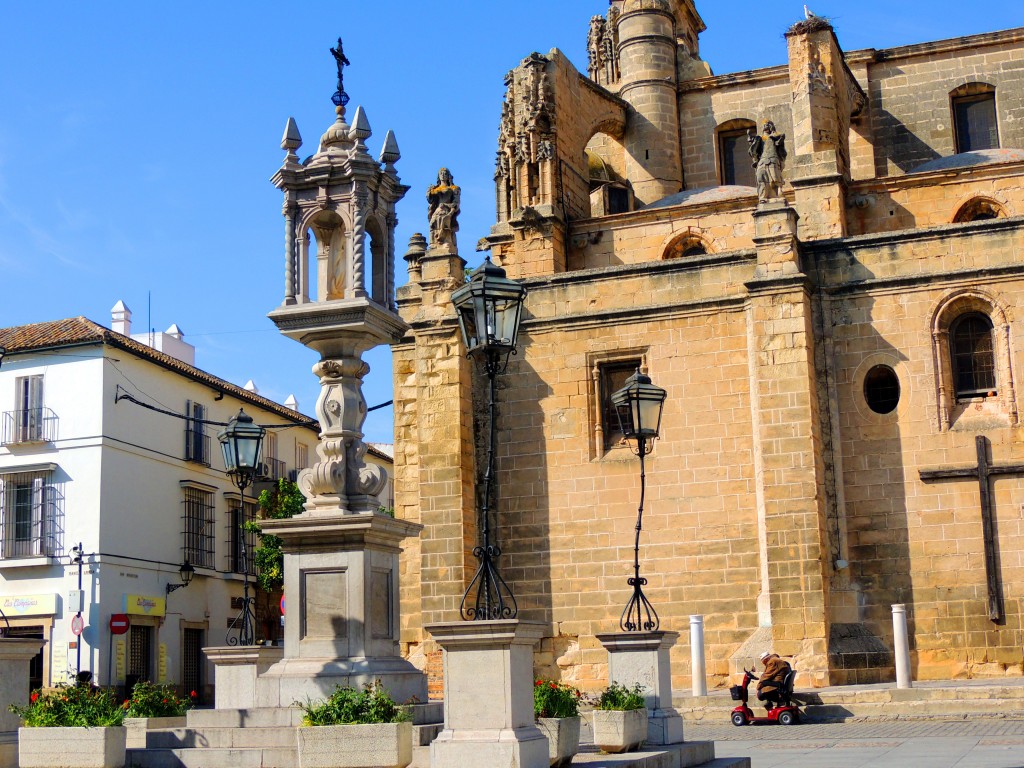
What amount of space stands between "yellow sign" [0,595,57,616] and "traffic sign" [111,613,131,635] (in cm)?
133

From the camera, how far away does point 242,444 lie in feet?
53.2

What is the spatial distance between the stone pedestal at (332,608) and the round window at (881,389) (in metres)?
12.0

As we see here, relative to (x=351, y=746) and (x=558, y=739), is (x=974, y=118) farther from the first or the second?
(x=351, y=746)

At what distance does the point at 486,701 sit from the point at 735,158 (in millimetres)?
23224

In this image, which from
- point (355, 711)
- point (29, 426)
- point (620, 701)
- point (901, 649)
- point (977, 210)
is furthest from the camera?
→ point (29, 426)

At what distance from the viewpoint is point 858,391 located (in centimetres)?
2034

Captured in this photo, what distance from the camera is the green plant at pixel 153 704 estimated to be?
1178 cm

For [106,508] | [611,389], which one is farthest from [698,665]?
[106,508]

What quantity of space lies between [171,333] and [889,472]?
2591 cm

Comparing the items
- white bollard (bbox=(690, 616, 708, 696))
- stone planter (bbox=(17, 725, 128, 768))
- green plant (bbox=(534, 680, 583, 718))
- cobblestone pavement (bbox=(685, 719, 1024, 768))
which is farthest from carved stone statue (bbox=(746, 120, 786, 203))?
stone planter (bbox=(17, 725, 128, 768))

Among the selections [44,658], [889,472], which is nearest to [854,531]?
[889,472]

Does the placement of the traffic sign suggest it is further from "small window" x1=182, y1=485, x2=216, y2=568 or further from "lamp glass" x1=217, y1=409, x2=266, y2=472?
"lamp glass" x1=217, y1=409, x2=266, y2=472

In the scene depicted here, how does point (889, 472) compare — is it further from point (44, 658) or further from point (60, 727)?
point (44, 658)

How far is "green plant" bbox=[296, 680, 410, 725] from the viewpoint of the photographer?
8750 millimetres
